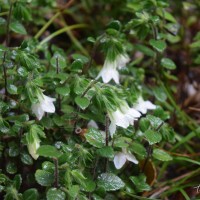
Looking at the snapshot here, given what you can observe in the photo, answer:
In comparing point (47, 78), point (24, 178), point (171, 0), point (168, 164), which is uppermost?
point (47, 78)

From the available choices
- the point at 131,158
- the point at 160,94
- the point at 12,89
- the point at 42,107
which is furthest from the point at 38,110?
the point at 160,94

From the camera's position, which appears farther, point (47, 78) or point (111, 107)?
point (47, 78)

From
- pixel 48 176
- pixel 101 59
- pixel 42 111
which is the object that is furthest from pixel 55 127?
pixel 101 59

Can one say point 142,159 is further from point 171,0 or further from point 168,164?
point 171,0

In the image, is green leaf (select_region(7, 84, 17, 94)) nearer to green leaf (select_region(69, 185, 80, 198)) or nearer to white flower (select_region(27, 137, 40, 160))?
white flower (select_region(27, 137, 40, 160))

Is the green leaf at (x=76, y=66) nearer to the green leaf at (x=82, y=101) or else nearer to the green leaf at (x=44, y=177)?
the green leaf at (x=82, y=101)

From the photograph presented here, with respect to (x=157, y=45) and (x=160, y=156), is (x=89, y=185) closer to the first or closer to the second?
(x=160, y=156)

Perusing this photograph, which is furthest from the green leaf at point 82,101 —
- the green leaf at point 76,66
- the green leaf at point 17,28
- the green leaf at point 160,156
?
the green leaf at point 17,28
